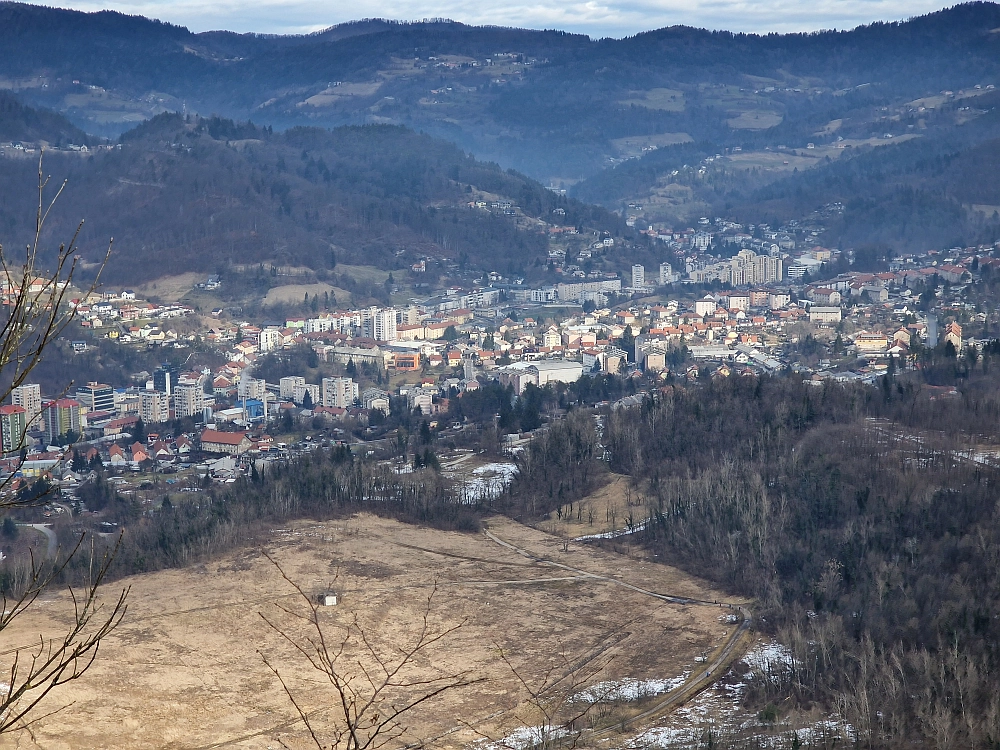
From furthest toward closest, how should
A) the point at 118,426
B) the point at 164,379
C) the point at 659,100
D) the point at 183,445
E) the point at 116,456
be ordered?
1. the point at 659,100
2. the point at 164,379
3. the point at 118,426
4. the point at 183,445
5. the point at 116,456

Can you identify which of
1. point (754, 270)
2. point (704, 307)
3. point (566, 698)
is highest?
point (754, 270)

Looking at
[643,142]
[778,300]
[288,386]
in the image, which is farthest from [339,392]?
[643,142]

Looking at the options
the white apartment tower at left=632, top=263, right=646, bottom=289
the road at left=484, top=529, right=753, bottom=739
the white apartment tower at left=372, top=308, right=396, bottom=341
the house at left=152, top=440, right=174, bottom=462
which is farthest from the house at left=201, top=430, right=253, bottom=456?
the white apartment tower at left=632, top=263, right=646, bottom=289

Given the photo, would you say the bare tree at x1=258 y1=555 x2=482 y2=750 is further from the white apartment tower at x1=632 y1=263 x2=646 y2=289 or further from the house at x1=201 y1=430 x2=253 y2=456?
the white apartment tower at x1=632 y1=263 x2=646 y2=289

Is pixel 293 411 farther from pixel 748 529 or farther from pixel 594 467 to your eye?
pixel 748 529

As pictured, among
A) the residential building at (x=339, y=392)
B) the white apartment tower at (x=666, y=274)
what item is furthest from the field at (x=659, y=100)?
the residential building at (x=339, y=392)

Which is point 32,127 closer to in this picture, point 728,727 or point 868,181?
point 868,181

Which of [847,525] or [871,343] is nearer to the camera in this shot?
[847,525]
